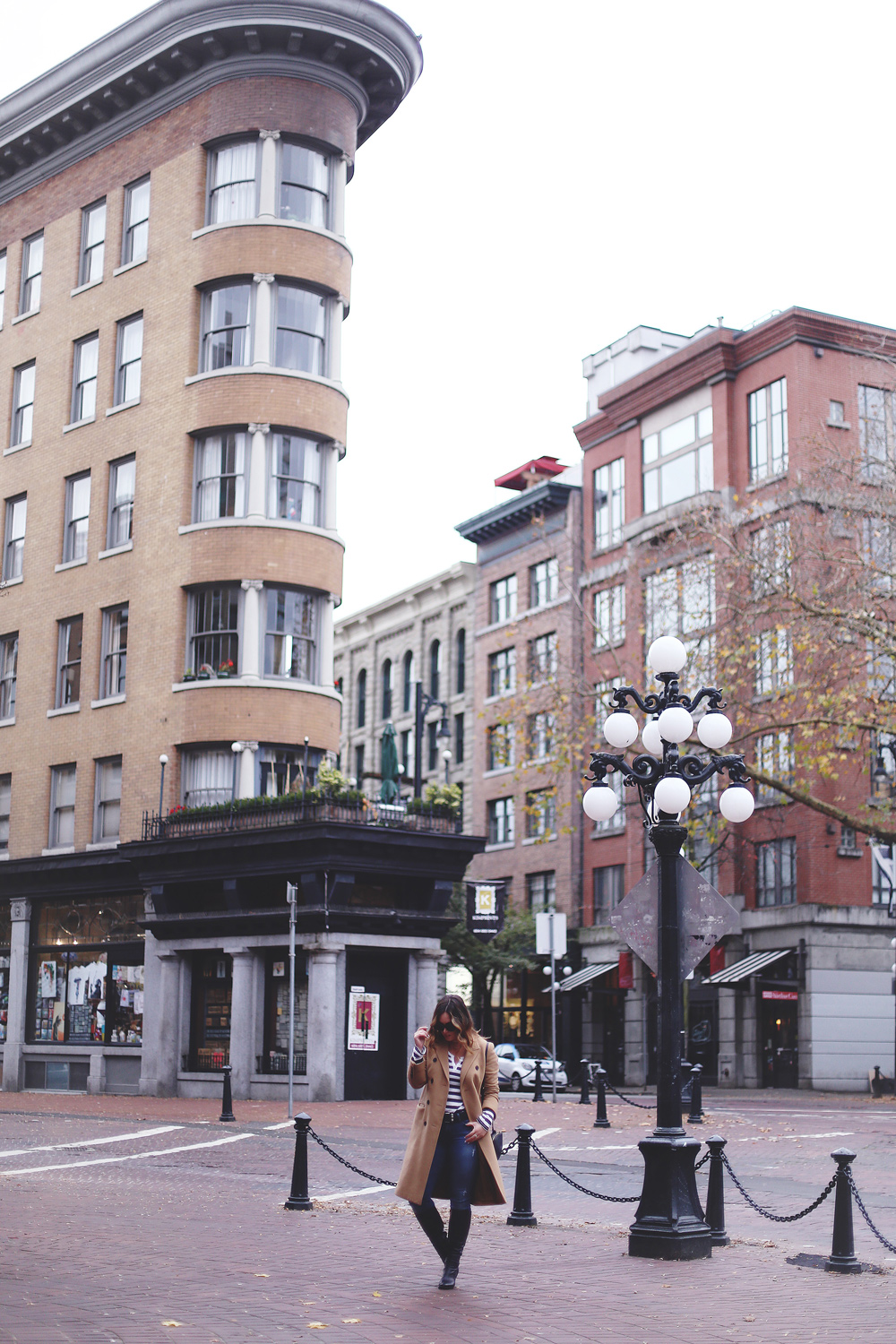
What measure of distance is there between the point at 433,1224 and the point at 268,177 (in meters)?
29.2

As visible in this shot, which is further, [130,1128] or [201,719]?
[201,719]

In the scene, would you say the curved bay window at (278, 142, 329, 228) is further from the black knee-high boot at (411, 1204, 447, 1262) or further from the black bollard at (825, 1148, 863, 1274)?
the black knee-high boot at (411, 1204, 447, 1262)

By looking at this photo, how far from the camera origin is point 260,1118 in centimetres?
2562

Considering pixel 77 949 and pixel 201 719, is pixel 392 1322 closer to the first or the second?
pixel 201 719

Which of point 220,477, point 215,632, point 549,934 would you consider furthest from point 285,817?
point 220,477

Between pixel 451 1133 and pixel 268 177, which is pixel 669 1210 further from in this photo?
pixel 268 177

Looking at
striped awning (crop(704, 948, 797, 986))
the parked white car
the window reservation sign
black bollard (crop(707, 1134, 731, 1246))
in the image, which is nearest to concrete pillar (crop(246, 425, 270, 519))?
the window reservation sign

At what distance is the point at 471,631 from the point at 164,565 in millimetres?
26684

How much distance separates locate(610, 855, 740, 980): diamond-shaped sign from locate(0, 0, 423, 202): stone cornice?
28.2 metres

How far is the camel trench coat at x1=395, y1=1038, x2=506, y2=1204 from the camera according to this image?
392 inches

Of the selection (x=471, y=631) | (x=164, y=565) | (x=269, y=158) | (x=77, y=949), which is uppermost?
(x=269, y=158)

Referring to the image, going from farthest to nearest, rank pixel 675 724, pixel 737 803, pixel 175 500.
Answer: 1. pixel 175 500
2. pixel 737 803
3. pixel 675 724

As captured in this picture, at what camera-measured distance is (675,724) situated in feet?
42.3

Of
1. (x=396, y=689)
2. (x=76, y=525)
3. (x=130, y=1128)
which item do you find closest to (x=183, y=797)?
(x=76, y=525)
